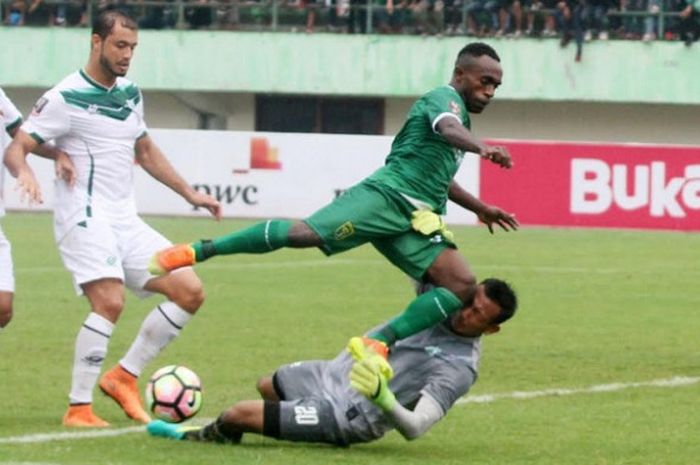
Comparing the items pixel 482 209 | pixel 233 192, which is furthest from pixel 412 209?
pixel 233 192

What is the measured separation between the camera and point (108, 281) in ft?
32.6

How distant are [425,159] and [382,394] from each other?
1.89m

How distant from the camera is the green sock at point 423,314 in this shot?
9.04 metres

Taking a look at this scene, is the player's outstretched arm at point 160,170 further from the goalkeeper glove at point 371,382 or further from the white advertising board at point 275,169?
the white advertising board at point 275,169

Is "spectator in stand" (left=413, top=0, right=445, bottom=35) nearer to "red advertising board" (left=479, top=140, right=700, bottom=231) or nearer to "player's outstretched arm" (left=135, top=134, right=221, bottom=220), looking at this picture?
"red advertising board" (left=479, top=140, right=700, bottom=231)

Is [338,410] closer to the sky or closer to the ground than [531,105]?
closer to the sky

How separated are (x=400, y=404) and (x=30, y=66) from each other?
3460 centimetres

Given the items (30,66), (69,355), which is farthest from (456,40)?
→ (69,355)

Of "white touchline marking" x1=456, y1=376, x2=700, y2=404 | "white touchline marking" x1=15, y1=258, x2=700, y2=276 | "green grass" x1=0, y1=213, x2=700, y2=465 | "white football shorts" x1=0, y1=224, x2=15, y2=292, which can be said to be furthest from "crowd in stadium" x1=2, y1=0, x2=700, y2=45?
"white football shorts" x1=0, y1=224, x2=15, y2=292

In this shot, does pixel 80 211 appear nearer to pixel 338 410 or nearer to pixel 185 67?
pixel 338 410

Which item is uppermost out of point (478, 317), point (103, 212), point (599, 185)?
point (103, 212)

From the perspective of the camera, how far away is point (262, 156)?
101ft

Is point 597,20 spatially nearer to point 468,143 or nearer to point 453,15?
point 453,15

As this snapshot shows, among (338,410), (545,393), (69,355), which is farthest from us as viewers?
(69,355)
